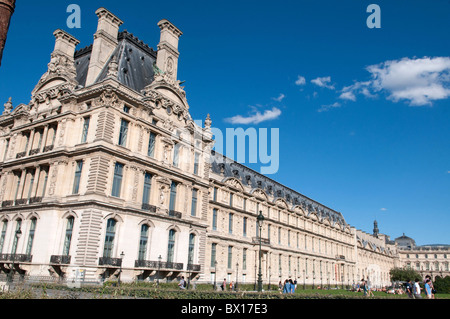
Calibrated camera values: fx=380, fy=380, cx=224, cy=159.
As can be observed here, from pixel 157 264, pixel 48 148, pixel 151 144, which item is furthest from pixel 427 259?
pixel 48 148

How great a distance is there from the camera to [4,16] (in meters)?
8.73

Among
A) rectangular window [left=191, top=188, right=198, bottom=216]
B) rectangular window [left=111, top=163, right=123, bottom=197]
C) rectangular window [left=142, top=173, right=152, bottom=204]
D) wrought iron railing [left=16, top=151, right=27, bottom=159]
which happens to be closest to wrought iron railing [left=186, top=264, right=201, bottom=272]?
rectangular window [left=191, top=188, right=198, bottom=216]

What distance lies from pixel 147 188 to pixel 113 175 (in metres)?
4.00

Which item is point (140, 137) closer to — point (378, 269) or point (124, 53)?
point (124, 53)

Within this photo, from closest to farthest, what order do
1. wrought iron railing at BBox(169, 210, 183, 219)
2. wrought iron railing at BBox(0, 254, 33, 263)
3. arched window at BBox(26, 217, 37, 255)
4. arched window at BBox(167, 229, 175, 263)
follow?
1. wrought iron railing at BBox(0, 254, 33, 263)
2. arched window at BBox(26, 217, 37, 255)
3. arched window at BBox(167, 229, 175, 263)
4. wrought iron railing at BBox(169, 210, 183, 219)

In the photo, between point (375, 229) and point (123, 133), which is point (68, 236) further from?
point (375, 229)

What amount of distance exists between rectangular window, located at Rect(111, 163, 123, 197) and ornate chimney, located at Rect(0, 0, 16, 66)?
22940 mm

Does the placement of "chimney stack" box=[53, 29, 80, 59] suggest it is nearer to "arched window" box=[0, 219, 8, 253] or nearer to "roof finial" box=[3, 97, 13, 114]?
"roof finial" box=[3, 97, 13, 114]

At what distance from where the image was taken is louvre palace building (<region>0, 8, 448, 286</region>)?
97.1 ft

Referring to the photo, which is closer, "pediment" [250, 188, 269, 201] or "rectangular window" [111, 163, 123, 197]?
"rectangular window" [111, 163, 123, 197]

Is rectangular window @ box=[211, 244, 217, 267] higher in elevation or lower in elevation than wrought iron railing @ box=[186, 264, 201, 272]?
higher

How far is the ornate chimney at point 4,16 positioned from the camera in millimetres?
8648
